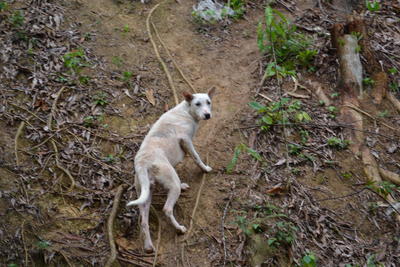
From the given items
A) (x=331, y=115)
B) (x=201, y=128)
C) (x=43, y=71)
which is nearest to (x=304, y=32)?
(x=331, y=115)

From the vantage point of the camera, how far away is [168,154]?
6.95 m

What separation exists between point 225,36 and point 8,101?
6.23 metres

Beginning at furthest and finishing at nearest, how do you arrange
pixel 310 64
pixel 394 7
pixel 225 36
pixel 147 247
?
pixel 394 7 < pixel 225 36 < pixel 310 64 < pixel 147 247

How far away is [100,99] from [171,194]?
324 centimetres

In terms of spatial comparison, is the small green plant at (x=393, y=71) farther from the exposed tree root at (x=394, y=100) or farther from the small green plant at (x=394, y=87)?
the exposed tree root at (x=394, y=100)

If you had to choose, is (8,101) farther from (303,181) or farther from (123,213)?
(303,181)

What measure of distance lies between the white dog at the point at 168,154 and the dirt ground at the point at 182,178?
0.40 metres

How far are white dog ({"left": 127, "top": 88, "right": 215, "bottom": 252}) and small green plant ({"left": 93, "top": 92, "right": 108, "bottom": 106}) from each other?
1.87 meters

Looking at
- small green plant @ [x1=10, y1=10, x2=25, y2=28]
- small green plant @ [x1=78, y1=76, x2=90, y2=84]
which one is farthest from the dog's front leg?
small green plant @ [x1=10, y1=10, x2=25, y2=28]

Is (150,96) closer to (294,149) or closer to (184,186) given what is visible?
(184,186)

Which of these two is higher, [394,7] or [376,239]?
[394,7]

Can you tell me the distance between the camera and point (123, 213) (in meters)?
6.70

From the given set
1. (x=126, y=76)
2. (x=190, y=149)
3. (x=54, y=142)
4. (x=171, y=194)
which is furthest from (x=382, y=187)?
(x=54, y=142)

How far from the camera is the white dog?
251 inches
